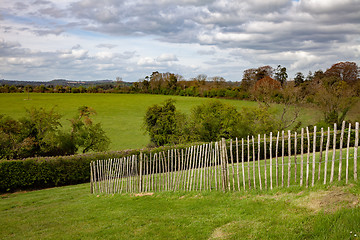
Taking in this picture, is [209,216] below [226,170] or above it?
below

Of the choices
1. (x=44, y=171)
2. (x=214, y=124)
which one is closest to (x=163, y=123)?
(x=214, y=124)

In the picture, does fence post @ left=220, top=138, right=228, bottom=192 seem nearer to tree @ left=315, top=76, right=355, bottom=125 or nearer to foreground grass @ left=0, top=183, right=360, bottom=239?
foreground grass @ left=0, top=183, right=360, bottom=239

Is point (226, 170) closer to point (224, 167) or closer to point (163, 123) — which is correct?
point (224, 167)

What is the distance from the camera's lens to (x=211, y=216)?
25.5 feet

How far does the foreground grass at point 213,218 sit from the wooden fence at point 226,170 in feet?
1.78

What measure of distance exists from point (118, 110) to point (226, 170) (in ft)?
217

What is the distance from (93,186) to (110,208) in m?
6.31

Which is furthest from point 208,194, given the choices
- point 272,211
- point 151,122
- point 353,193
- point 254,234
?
point 151,122

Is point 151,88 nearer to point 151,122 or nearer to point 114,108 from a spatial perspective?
point 114,108

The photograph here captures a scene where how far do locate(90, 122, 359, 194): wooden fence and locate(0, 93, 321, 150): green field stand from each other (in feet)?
97.6

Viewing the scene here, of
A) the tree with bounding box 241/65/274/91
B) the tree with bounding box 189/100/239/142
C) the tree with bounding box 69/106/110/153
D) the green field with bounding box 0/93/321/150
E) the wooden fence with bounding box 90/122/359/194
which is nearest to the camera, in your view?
the wooden fence with bounding box 90/122/359/194

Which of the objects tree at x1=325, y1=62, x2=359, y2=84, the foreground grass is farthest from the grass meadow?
tree at x1=325, y1=62, x2=359, y2=84

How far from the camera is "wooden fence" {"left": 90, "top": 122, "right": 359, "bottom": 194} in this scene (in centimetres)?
806

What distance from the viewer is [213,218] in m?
7.58
